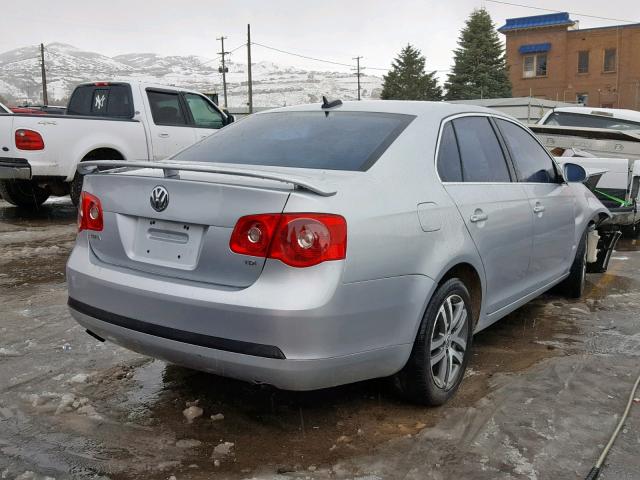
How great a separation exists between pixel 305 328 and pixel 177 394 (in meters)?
1.24

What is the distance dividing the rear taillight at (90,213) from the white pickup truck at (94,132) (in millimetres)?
5530

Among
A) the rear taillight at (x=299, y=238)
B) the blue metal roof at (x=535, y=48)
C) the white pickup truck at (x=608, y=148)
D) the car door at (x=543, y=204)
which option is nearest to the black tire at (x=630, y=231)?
the white pickup truck at (x=608, y=148)

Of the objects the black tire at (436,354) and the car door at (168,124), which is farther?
the car door at (168,124)

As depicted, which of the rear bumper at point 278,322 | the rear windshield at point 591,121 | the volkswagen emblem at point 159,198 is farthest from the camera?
the rear windshield at point 591,121

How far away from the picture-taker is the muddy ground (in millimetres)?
2820

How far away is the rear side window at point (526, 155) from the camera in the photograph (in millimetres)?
4496

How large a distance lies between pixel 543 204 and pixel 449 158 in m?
1.23

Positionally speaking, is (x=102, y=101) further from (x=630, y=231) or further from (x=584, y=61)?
(x=584, y=61)

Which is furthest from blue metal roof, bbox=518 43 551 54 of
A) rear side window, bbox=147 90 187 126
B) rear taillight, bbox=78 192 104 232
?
rear taillight, bbox=78 192 104 232

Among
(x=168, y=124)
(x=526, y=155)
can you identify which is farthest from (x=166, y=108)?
(x=526, y=155)

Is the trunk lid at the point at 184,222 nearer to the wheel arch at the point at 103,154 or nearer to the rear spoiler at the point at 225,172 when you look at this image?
the rear spoiler at the point at 225,172

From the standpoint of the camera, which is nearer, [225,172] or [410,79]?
[225,172]

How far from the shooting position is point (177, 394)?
3.57 meters

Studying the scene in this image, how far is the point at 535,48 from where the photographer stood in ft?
180
